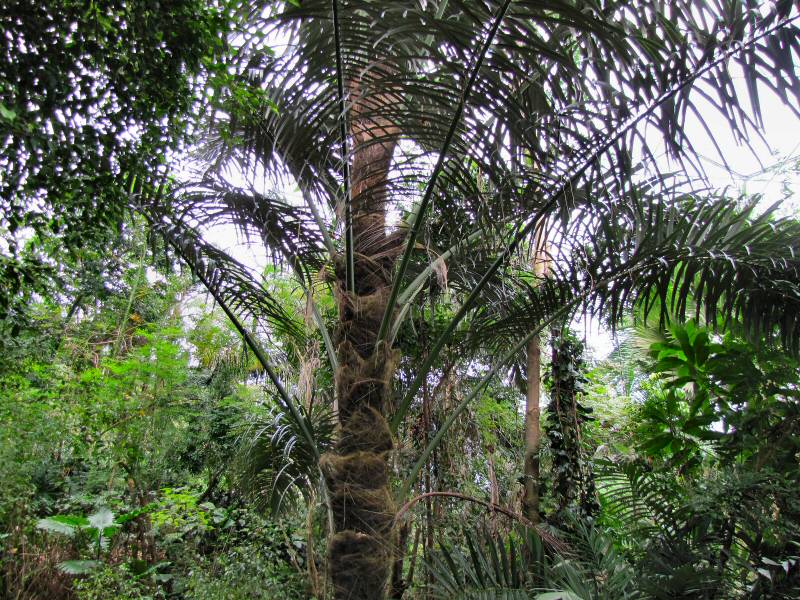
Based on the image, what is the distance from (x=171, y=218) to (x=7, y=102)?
142cm

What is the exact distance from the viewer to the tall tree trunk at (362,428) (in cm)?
235

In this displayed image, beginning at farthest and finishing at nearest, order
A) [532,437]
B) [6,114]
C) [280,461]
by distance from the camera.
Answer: [532,437]
[280,461]
[6,114]

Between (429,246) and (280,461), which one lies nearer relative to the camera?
(429,246)

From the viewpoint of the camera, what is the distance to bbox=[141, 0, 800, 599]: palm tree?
191 centimetres

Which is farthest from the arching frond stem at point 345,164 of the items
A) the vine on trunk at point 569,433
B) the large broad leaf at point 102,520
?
the large broad leaf at point 102,520

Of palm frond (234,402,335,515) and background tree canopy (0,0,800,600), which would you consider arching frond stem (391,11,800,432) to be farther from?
palm frond (234,402,335,515)

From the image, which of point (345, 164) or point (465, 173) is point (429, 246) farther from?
point (345, 164)

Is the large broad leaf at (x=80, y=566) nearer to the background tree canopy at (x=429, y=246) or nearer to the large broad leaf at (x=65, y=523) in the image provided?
the background tree canopy at (x=429, y=246)

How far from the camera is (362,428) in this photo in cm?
247

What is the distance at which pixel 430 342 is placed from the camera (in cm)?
427

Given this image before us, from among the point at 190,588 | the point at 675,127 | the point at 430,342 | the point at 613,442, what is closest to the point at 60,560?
the point at 190,588

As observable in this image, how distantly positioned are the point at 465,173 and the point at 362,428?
1.27m

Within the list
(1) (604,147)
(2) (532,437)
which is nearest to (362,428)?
(1) (604,147)

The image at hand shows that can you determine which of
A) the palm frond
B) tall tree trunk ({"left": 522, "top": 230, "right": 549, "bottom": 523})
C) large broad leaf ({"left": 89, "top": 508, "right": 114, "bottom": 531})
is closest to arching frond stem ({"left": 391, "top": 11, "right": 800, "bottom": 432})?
the palm frond
